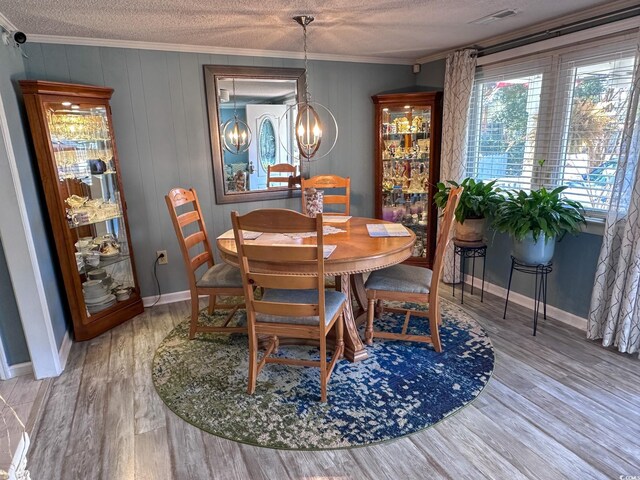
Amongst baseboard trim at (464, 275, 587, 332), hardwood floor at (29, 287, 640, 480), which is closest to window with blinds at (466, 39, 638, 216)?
baseboard trim at (464, 275, 587, 332)

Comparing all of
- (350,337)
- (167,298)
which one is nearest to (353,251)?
(350,337)

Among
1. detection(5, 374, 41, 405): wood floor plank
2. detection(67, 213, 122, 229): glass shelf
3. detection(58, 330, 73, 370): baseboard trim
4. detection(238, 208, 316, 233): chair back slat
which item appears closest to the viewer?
detection(238, 208, 316, 233): chair back slat

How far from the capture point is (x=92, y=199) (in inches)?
123

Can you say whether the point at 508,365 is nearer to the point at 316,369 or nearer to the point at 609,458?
the point at 609,458

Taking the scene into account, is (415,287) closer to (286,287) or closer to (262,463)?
(286,287)

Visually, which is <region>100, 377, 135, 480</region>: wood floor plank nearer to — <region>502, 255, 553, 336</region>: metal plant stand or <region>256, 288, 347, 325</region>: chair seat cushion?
<region>256, 288, 347, 325</region>: chair seat cushion

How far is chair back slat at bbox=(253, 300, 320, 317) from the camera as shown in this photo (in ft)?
6.82

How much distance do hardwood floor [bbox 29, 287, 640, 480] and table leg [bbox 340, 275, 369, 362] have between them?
0.72m

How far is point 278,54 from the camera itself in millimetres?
3756

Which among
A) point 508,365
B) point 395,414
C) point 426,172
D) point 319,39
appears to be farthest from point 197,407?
point 426,172

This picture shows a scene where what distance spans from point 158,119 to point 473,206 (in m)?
2.79

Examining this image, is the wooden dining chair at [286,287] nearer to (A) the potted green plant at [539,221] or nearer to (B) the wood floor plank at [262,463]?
(B) the wood floor plank at [262,463]

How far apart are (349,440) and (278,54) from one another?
334 cm

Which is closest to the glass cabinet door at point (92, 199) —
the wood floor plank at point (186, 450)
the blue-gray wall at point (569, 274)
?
the wood floor plank at point (186, 450)
